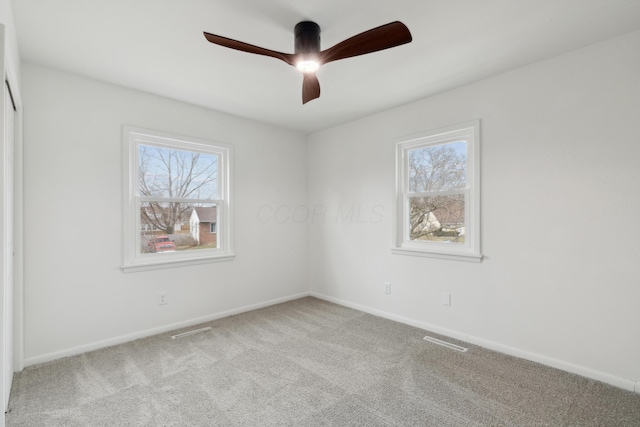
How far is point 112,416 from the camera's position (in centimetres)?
194

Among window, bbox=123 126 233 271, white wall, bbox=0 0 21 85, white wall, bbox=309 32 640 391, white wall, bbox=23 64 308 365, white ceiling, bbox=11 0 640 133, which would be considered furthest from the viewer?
window, bbox=123 126 233 271

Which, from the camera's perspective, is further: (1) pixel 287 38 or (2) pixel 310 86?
(2) pixel 310 86

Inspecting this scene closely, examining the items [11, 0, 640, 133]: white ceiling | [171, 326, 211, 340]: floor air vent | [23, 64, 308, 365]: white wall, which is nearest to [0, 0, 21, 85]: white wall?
[11, 0, 640, 133]: white ceiling

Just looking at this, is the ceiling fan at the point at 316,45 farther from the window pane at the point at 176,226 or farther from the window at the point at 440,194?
the window pane at the point at 176,226

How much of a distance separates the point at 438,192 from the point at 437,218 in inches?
11.2

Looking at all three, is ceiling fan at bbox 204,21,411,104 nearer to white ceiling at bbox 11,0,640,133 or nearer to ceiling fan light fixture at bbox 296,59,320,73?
ceiling fan light fixture at bbox 296,59,320,73

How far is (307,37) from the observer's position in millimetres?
2045

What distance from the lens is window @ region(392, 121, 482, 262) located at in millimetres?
3043

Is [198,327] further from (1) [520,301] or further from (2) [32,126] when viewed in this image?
(1) [520,301]

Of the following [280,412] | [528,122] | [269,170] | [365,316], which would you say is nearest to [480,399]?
[280,412]

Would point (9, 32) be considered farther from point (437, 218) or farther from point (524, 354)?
point (524, 354)

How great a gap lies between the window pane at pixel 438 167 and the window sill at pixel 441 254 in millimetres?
661

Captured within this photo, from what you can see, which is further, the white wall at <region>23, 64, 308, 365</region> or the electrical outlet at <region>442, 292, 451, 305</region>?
the electrical outlet at <region>442, 292, 451, 305</region>

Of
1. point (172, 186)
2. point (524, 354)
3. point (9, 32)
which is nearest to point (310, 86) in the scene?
point (9, 32)
